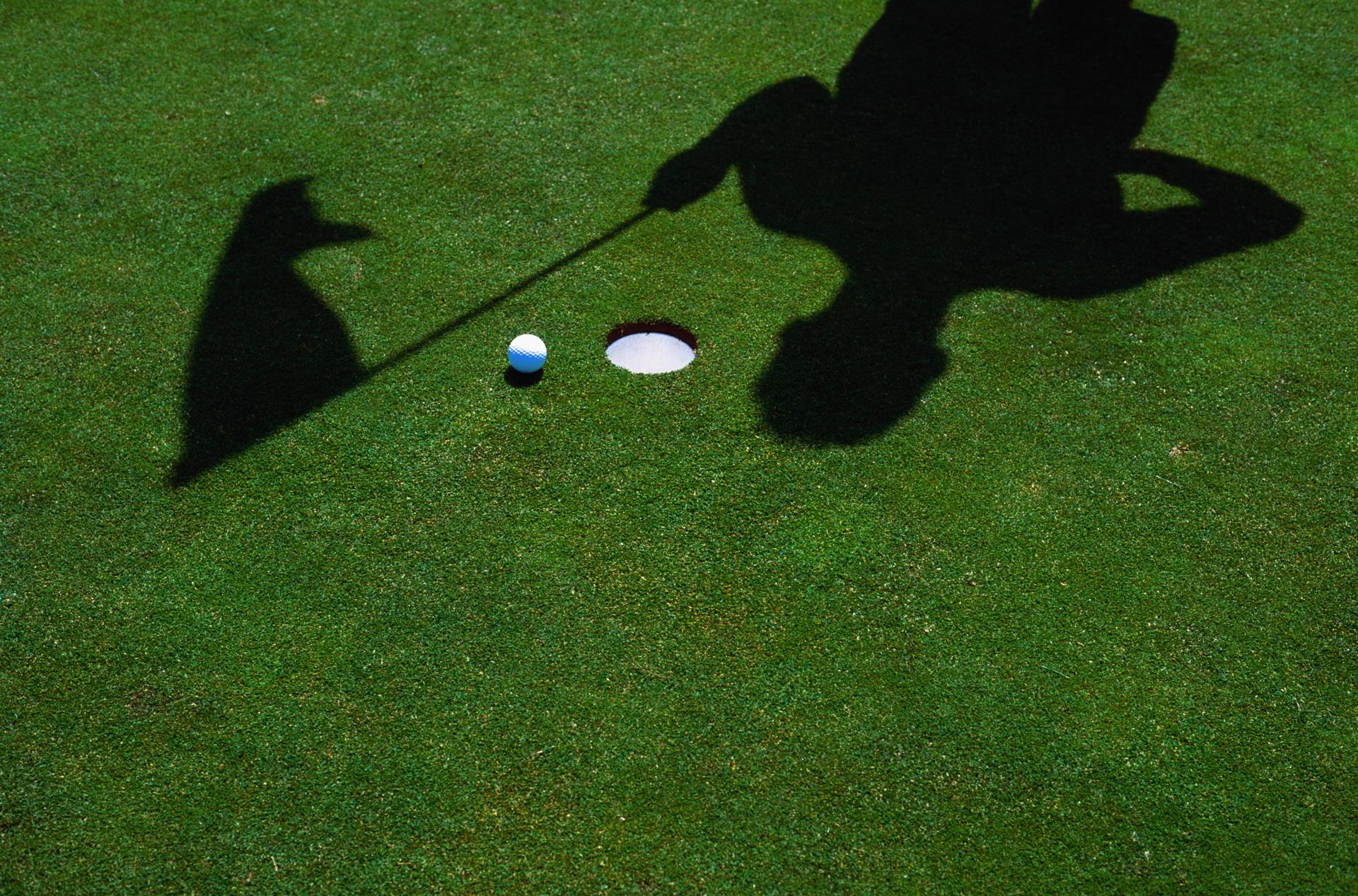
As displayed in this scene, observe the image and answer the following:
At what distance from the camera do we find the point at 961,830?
5059 mm

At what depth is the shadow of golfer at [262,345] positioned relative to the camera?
6.68 metres

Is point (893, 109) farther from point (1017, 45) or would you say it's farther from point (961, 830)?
point (961, 830)

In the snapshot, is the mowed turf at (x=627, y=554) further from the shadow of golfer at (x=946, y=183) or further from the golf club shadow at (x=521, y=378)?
the shadow of golfer at (x=946, y=183)

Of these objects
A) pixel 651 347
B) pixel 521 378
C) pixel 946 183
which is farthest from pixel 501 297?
pixel 946 183

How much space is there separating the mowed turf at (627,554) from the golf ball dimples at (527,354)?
169 millimetres

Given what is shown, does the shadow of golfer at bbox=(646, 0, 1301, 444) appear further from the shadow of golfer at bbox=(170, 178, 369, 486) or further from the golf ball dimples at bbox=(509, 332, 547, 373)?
the shadow of golfer at bbox=(170, 178, 369, 486)

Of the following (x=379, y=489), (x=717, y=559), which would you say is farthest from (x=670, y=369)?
(x=379, y=489)

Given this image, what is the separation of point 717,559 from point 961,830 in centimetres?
194

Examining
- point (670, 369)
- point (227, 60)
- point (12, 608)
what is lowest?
point (12, 608)

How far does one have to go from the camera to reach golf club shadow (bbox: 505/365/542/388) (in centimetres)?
693

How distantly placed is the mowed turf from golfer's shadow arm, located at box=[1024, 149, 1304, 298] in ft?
0.59

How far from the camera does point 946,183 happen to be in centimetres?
838

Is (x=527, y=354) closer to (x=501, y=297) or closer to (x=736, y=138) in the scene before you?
(x=501, y=297)

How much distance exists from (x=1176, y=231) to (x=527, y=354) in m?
5.08
